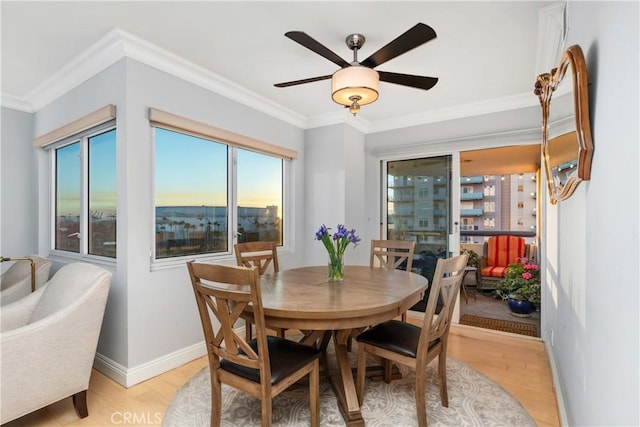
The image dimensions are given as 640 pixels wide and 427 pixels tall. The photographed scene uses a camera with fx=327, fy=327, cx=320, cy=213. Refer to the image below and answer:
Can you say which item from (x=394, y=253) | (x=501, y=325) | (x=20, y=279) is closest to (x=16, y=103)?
(x=20, y=279)

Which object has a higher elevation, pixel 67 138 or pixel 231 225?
pixel 67 138

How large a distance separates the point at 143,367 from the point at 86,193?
1573mm

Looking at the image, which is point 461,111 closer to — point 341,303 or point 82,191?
point 341,303

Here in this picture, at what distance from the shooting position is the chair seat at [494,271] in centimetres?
504

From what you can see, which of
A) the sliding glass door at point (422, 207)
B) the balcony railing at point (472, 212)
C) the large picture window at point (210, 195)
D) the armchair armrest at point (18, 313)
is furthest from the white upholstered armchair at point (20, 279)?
the balcony railing at point (472, 212)

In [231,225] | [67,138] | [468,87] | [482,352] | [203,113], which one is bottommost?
[482,352]

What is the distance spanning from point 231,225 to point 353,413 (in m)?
2.04

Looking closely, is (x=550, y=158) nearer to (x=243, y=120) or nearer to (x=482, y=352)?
(x=482, y=352)

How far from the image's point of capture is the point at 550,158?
6.74 feet

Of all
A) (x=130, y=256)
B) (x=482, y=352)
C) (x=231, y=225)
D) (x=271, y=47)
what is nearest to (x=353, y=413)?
(x=482, y=352)

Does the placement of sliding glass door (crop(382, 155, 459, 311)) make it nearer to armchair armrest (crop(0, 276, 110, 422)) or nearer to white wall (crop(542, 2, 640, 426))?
white wall (crop(542, 2, 640, 426))

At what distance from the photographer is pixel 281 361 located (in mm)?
1683

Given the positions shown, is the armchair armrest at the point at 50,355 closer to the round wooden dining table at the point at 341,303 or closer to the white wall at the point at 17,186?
the round wooden dining table at the point at 341,303

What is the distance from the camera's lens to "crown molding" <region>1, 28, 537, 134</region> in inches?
92.3
